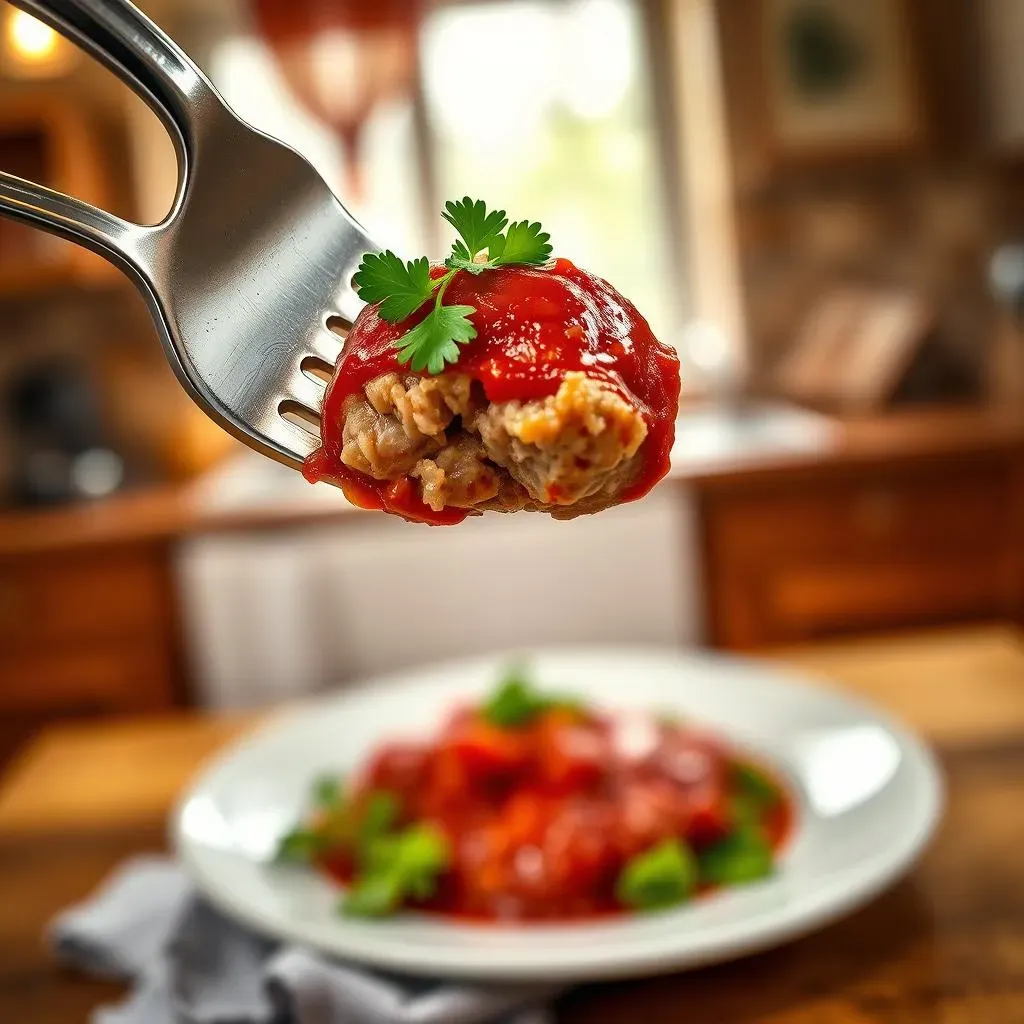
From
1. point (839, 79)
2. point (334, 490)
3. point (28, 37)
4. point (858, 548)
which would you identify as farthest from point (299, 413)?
point (839, 79)

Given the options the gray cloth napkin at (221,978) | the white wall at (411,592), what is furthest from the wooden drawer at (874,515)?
the gray cloth napkin at (221,978)

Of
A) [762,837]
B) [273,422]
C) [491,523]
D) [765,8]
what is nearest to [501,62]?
[765,8]

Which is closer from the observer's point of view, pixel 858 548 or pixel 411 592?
pixel 411 592

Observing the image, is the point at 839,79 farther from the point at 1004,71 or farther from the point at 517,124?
the point at 517,124

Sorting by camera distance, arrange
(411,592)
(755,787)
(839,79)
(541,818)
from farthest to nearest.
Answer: (839,79) < (411,592) < (755,787) < (541,818)

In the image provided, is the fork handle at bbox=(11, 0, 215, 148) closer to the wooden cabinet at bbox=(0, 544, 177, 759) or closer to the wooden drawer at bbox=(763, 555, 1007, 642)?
the wooden cabinet at bbox=(0, 544, 177, 759)

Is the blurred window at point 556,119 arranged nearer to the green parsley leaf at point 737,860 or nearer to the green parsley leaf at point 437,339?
the green parsley leaf at point 737,860
